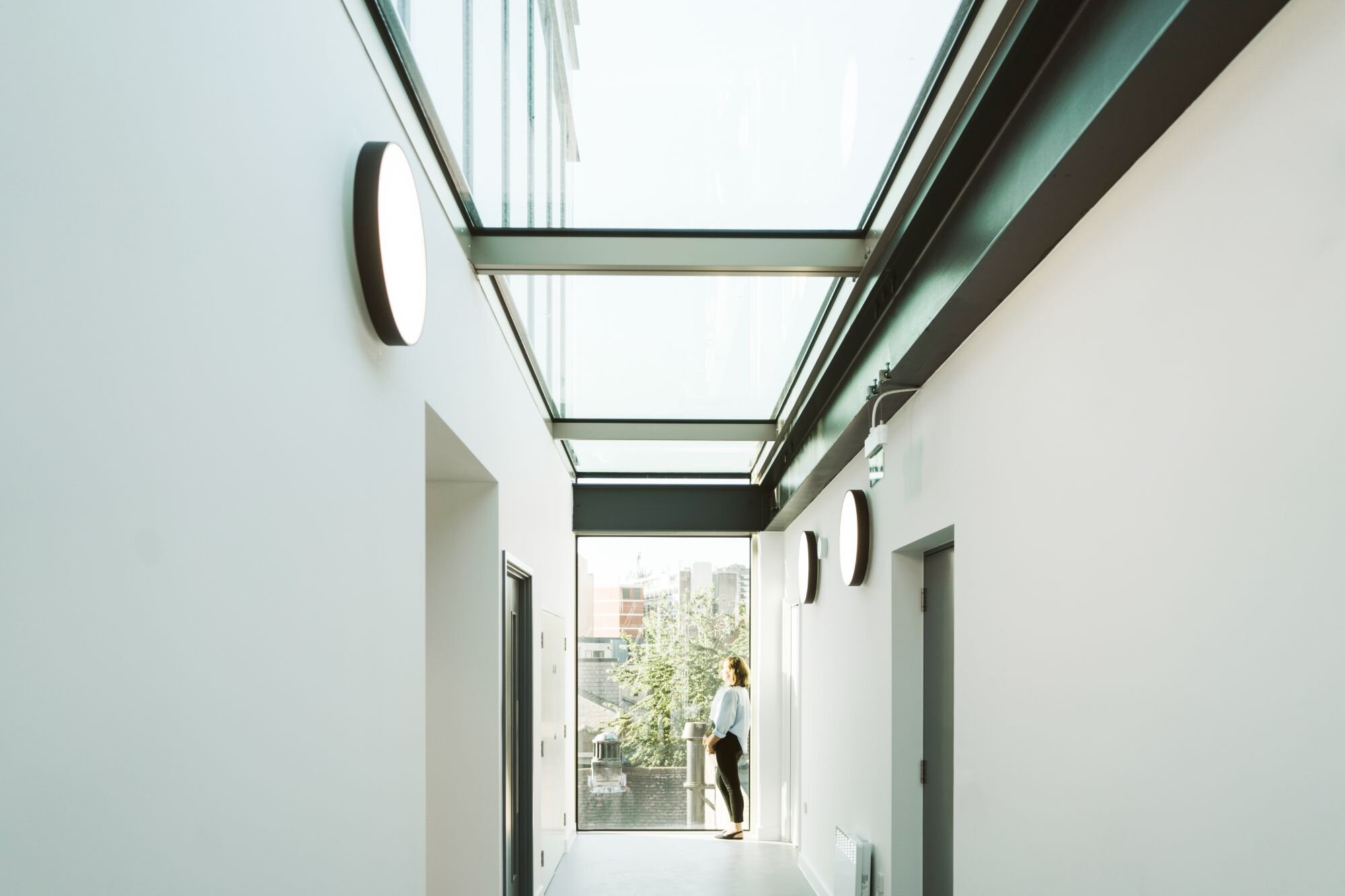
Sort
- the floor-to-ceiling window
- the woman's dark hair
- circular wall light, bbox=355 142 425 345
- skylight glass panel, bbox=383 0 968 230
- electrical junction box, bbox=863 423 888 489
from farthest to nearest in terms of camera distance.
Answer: the floor-to-ceiling window
the woman's dark hair
electrical junction box, bbox=863 423 888 489
skylight glass panel, bbox=383 0 968 230
circular wall light, bbox=355 142 425 345

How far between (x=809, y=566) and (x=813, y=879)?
6.51 feet

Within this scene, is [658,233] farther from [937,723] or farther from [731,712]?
[731,712]

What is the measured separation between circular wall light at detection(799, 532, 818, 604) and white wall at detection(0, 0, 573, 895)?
4583 mm

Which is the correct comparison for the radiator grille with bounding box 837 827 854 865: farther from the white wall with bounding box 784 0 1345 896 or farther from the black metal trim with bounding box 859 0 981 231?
the black metal trim with bounding box 859 0 981 231

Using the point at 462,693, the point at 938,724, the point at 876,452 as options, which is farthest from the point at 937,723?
the point at 462,693

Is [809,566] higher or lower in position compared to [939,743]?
higher

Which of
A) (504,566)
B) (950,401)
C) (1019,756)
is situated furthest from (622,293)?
(1019,756)

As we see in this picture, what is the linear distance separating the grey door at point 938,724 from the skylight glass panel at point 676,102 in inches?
60.1

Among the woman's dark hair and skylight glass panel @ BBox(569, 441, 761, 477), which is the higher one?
skylight glass panel @ BBox(569, 441, 761, 477)

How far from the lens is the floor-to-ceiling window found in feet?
29.2

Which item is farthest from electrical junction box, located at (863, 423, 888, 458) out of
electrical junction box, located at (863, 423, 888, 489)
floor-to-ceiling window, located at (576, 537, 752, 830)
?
floor-to-ceiling window, located at (576, 537, 752, 830)

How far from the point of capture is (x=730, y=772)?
8594 mm

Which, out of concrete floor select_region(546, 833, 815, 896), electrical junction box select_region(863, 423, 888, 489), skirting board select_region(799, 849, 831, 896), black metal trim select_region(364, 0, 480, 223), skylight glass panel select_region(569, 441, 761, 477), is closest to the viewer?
black metal trim select_region(364, 0, 480, 223)

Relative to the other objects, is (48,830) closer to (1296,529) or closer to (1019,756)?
(1296,529)
